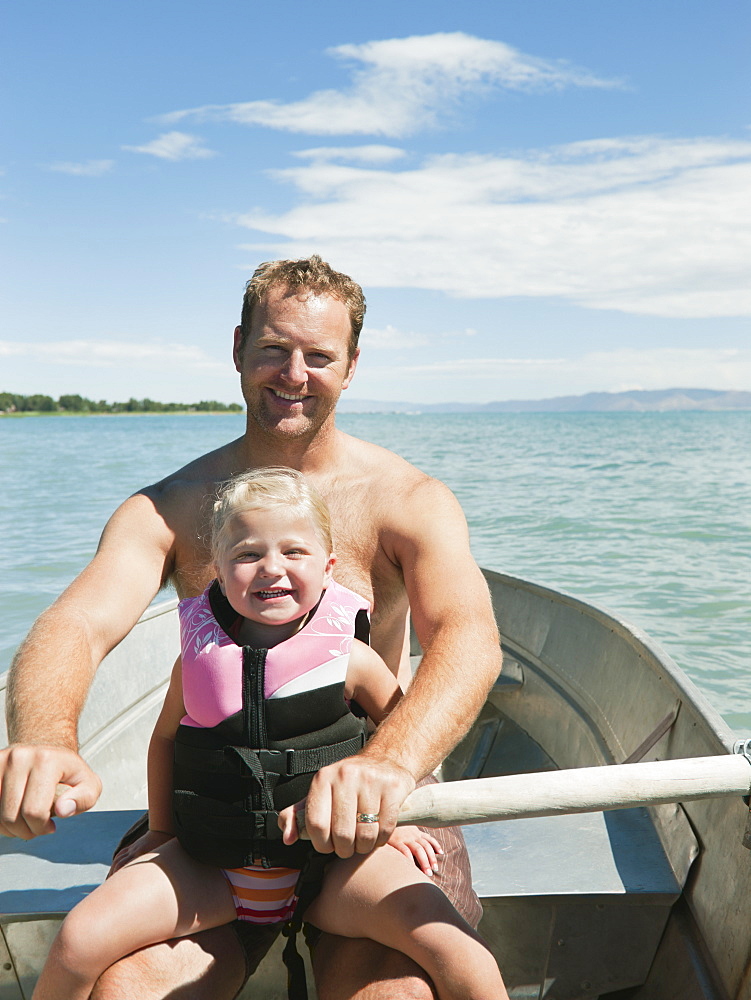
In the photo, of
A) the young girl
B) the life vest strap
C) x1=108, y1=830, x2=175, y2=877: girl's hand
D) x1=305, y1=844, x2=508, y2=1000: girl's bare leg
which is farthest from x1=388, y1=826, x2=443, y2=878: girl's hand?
x1=108, y1=830, x2=175, y2=877: girl's hand

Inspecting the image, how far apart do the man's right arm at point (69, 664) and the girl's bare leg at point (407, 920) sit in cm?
51

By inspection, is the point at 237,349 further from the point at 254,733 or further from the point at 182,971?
the point at 182,971

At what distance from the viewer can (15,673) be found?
199cm

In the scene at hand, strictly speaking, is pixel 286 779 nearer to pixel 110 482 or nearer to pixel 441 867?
pixel 441 867

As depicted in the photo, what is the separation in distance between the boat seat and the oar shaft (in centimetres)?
65

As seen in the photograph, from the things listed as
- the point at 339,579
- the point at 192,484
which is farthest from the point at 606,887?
the point at 192,484

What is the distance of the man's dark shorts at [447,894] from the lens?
5.77 feet

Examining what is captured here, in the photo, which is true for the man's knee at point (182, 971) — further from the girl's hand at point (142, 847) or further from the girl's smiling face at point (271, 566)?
the girl's smiling face at point (271, 566)

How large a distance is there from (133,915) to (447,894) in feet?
2.17

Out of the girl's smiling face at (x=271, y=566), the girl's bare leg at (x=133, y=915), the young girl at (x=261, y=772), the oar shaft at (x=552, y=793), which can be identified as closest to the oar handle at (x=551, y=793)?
the oar shaft at (x=552, y=793)

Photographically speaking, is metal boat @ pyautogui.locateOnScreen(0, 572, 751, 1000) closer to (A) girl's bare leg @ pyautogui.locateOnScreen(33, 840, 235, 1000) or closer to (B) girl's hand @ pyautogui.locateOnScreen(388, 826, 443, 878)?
(B) girl's hand @ pyautogui.locateOnScreen(388, 826, 443, 878)

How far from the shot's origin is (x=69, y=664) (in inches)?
79.7

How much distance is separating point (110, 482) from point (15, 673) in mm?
25318

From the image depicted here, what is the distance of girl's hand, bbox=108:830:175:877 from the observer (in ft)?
A: 6.05
